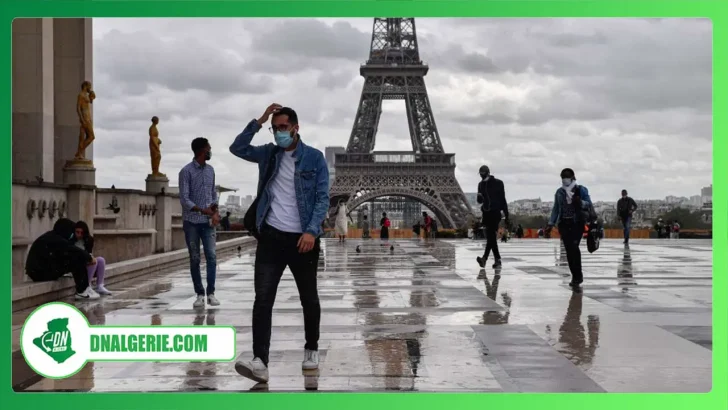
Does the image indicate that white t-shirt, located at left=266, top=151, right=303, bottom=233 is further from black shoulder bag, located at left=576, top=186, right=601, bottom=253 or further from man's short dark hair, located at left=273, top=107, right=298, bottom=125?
black shoulder bag, located at left=576, top=186, right=601, bottom=253

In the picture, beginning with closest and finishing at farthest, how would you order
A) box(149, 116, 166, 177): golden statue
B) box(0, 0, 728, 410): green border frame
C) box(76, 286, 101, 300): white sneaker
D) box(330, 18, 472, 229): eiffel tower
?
box(0, 0, 728, 410): green border frame, box(76, 286, 101, 300): white sneaker, box(149, 116, 166, 177): golden statue, box(330, 18, 472, 229): eiffel tower

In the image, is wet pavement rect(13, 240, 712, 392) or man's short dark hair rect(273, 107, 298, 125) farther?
man's short dark hair rect(273, 107, 298, 125)

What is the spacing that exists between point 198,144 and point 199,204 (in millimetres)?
659

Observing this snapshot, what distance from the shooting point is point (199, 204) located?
1107 cm

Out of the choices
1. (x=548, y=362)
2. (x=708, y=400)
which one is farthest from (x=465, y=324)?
(x=708, y=400)

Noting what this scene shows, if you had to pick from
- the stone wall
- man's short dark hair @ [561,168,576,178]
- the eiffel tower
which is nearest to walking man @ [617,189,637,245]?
the stone wall

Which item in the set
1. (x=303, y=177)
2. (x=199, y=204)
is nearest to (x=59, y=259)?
(x=199, y=204)

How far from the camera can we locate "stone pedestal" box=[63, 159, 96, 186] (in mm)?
18922

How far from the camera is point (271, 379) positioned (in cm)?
621

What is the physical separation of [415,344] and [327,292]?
4701 mm

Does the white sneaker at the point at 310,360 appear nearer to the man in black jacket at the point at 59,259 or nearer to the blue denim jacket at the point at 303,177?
the blue denim jacket at the point at 303,177

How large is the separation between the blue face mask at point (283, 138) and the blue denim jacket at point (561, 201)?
8.23m

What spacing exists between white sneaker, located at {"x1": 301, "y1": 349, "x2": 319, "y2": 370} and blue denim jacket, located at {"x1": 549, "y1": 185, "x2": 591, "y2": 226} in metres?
7.95
